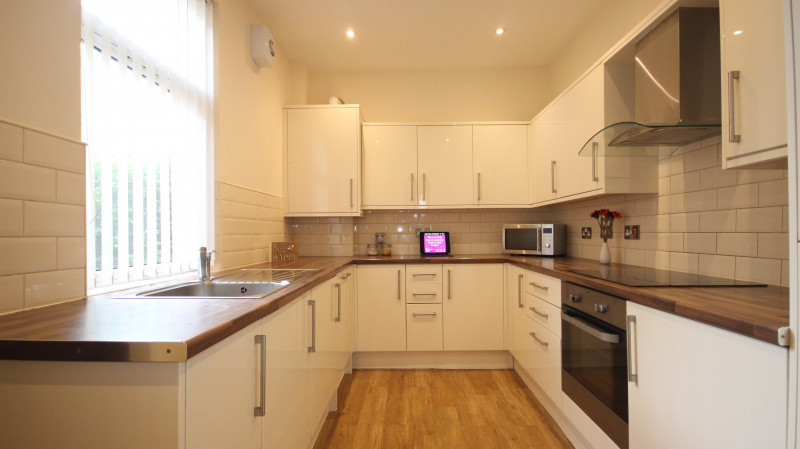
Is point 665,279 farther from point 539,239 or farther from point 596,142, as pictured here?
point 539,239

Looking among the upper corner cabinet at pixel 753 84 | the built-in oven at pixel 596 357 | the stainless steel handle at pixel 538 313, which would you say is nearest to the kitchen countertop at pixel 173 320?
the built-in oven at pixel 596 357

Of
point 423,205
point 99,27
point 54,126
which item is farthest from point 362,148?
point 54,126

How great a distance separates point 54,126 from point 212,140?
87 cm

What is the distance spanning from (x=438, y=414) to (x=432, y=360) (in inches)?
26.8

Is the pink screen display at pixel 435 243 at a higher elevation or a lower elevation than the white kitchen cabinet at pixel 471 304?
higher

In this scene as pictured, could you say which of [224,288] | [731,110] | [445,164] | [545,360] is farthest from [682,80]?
[224,288]

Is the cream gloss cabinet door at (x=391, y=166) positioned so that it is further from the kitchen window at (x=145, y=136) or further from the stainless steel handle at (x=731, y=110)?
the stainless steel handle at (x=731, y=110)

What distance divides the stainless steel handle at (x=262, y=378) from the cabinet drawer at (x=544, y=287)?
1539 millimetres

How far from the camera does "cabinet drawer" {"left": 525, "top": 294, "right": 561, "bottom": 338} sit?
5.85ft

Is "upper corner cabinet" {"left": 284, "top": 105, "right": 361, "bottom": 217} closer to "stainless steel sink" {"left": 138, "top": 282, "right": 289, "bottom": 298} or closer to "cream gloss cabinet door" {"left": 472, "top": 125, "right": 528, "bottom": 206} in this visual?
"cream gloss cabinet door" {"left": 472, "top": 125, "right": 528, "bottom": 206}

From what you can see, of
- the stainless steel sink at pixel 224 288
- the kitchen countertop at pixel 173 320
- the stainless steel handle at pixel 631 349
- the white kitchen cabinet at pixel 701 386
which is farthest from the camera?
the stainless steel sink at pixel 224 288

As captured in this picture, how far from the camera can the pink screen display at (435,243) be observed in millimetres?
2981

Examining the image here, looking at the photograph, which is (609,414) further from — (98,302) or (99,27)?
(99,27)

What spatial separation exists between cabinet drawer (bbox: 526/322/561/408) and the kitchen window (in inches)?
82.5
